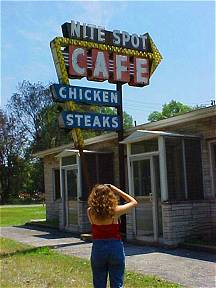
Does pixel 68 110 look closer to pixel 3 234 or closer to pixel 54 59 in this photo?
pixel 54 59

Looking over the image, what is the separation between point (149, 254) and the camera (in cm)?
1105

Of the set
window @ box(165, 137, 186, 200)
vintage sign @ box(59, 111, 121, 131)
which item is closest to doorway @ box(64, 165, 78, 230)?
vintage sign @ box(59, 111, 121, 131)

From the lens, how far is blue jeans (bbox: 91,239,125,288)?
16.5 ft

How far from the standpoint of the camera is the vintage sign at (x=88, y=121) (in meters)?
14.5

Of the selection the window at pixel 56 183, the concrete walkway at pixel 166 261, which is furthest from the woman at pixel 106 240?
the window at pixel 56 183

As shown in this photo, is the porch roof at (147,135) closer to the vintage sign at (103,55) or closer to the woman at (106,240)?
the vintage sign at (103,55)

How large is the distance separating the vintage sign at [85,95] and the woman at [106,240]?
31.2ft

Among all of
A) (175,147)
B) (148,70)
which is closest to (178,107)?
(148,70)

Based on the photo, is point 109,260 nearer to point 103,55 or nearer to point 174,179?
point 174,179

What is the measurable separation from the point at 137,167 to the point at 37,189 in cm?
5353

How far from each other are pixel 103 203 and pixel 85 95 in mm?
10176

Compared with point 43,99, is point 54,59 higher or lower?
lower

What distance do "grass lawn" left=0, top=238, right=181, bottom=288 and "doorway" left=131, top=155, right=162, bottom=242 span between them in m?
2.62

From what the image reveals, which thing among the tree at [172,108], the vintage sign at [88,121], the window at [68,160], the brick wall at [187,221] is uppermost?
the tree at [172,108]
